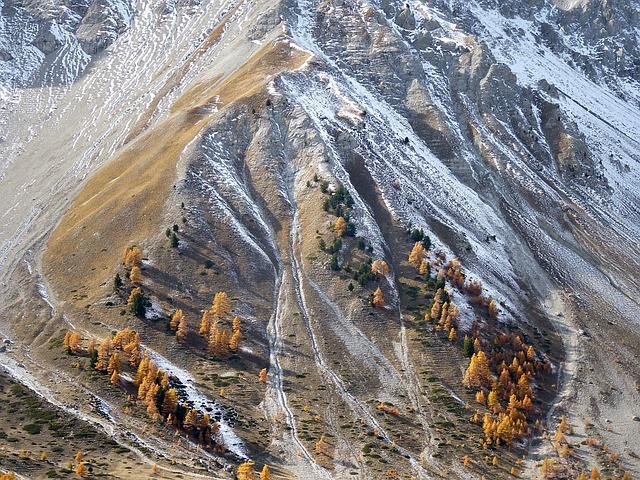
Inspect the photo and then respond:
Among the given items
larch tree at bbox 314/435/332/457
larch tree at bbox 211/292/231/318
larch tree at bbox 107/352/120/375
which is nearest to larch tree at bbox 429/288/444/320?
larch tree at bbox 314/435/332/457

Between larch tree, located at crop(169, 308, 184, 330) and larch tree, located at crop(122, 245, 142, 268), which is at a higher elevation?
larch tree, located at crop(122, 245, 142, 268)

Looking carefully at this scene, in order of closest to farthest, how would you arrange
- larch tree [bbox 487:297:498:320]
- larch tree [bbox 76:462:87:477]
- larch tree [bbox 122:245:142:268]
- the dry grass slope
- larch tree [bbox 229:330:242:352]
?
larch tree [bbox 76:462:87:477] < larch tree [bbox 229:330:242:352] < larch tree [bbox 122:245:142:268] < the dry grass slope < larch tree [bbox 487:297:498:320]

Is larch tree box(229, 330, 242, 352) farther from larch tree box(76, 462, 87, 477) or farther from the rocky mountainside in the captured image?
larch tree box(76, 462, 87, 477)

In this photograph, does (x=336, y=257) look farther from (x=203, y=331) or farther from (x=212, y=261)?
(x=203, y=331)

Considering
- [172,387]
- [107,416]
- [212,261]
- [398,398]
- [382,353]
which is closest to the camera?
[107,416]

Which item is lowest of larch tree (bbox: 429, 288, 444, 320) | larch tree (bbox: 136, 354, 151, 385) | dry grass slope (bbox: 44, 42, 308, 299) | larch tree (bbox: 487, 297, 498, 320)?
larch tree (bbox: 487, 297, 498, 320)

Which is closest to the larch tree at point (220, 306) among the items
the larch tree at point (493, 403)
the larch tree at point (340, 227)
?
the larch tree at point (340, 227)

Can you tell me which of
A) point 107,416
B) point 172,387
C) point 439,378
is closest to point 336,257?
point 439,378
